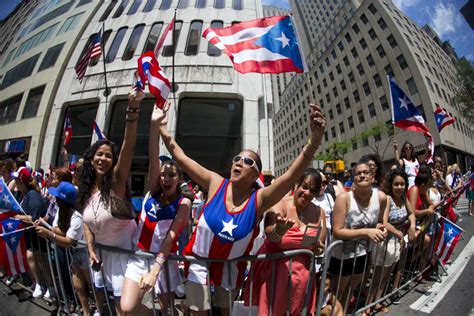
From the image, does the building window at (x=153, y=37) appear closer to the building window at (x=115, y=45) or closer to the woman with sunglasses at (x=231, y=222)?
the building window at (x=115, y=45)

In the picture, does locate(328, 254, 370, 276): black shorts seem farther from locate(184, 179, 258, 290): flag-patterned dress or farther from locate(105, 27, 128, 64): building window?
locate(105, 27, 128, 64): building window

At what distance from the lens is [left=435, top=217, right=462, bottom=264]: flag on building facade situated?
4.17 meters

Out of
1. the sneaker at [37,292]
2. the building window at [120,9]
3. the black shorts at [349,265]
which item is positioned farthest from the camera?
the building window at [120,9]

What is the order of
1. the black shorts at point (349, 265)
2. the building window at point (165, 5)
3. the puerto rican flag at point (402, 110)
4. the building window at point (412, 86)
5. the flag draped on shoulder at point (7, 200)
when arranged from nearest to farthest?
the black shorts at point (349, 265) → the flag draped on shoulder at point (7, 200) → the puerto rican flag at point (402, 110) → the building window at point (165, 5) → the building window at point (412, 86)

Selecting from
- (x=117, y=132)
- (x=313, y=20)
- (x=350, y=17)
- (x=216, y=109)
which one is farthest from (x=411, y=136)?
(x=313, y=20)

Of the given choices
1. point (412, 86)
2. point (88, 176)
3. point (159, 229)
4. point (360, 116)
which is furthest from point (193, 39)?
point (360, 116)

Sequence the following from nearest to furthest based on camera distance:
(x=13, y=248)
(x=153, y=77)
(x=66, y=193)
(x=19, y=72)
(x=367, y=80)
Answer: (x=66, y=193), (x=153, y=77), (x=13, y=248), (x=19, y=72), (x=367, y=80)

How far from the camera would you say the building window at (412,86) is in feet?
97.5

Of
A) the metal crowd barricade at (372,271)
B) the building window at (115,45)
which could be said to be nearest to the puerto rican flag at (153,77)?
the metal crowd barricade at (372,271)

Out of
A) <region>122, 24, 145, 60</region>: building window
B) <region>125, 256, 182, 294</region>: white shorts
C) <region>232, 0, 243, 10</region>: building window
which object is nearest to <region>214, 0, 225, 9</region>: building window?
<region>232, 0, 243, 10</region>: building window

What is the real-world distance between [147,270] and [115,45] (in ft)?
63.2

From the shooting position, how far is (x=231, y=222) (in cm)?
191

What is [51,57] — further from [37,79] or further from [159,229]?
[159,229]

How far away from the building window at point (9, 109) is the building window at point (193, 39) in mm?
12697
